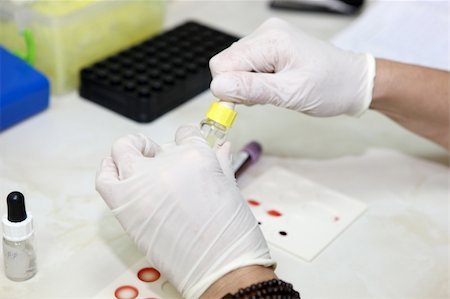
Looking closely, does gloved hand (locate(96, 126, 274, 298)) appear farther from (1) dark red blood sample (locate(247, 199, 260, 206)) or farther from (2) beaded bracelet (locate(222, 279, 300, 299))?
(1) dark red blood sample (locate(247, 199, 260, 206))

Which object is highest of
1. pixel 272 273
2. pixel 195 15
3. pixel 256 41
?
pixel 256 41

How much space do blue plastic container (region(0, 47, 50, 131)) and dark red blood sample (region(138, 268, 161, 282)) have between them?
1.20 ft

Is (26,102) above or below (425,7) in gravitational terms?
below

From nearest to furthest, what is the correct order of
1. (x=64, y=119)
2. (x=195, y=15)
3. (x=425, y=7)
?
(x=64, y=119) < (x=425, y=7) < (x=195, y=15)

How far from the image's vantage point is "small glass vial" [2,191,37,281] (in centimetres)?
76

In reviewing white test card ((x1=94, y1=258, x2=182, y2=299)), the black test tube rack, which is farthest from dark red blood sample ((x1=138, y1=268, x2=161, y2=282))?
the black test tube rack

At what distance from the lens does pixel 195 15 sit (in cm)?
147

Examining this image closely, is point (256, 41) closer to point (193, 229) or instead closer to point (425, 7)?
point (193, 229)

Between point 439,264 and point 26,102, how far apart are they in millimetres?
636

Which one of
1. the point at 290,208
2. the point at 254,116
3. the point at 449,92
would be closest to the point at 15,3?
the point at 254,116

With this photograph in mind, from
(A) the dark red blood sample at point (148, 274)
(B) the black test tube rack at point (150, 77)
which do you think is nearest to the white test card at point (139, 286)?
(A) the dark red blood sample at point (148, 274)

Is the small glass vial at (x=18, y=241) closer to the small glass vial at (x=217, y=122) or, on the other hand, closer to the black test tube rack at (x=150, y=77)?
the small glass vial at (x=217, y=122)

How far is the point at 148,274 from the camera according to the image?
32.8 inches

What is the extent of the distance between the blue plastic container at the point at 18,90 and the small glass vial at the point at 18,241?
1.02 feet
